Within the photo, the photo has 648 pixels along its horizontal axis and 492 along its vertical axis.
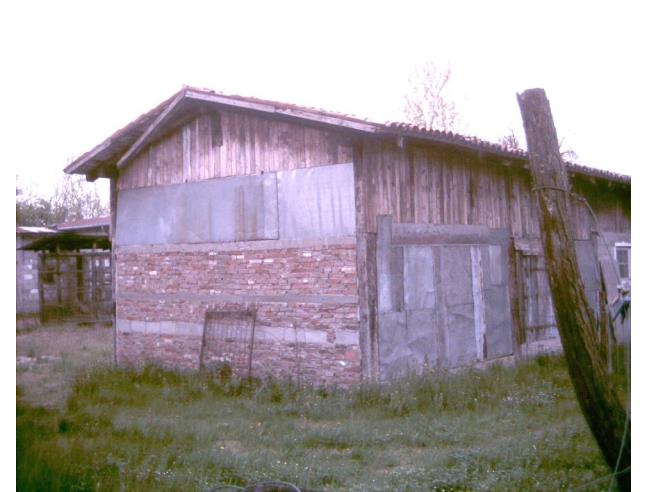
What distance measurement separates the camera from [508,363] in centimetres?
1157

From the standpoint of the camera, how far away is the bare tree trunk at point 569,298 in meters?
5.13

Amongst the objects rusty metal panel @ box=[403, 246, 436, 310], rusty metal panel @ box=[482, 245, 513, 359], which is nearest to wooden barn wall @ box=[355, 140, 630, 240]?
rusty metal panel @ box=[403, 246, 436, 310]

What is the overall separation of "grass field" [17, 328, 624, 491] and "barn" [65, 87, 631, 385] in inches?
26.8

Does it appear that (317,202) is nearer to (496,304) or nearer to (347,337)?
(347,337)

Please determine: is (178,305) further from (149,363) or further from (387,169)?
(387,169)

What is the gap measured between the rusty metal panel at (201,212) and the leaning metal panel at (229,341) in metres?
1.19

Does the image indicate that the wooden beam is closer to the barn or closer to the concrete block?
the barn

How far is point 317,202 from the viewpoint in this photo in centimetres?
958

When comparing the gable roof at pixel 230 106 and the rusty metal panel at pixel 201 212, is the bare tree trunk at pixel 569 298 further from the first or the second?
the rusty metal panel at pixel 201 212

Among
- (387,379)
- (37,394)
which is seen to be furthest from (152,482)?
(37,394)

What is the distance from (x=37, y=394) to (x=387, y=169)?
5983mm

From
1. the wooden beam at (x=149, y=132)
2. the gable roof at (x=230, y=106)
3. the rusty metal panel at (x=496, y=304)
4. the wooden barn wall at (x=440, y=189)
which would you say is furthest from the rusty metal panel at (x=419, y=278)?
the wooden beam at (x=149, y=132)

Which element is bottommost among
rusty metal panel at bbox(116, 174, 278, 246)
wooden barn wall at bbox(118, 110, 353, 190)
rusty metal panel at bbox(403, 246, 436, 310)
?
rusty metal panel at bbox(403, 246, 436, 310)

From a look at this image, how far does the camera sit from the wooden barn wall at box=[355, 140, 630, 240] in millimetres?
9384
